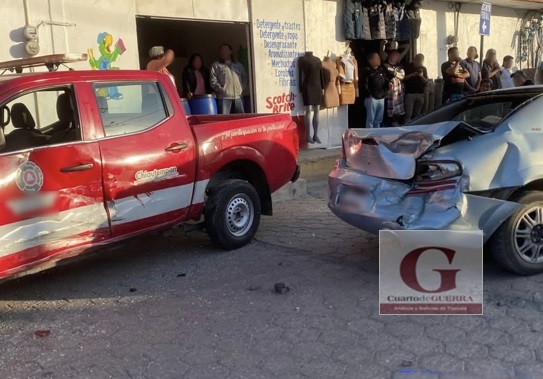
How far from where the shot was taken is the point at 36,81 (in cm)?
450

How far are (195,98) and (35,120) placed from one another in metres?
4.51

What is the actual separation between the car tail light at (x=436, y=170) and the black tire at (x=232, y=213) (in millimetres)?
1973

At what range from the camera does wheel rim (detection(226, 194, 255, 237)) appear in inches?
229

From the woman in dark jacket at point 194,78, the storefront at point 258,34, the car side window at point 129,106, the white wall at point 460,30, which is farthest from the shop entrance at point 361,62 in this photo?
the car side window at point 129,106

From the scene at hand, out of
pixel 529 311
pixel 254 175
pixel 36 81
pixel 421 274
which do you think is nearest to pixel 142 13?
pixel 254 175

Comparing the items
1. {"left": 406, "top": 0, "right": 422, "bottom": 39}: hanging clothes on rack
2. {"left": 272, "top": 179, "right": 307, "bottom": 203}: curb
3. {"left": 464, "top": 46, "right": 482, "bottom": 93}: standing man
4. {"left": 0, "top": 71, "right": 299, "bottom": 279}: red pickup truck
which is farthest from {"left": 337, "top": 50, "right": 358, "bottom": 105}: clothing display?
{"left": 0, "top": 71, "right": 299, "bottom": 279}: red pickup truck

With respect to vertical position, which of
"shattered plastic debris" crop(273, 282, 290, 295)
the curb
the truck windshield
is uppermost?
the truck windshield

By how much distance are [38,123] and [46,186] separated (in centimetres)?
102

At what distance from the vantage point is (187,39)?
12.8 metres

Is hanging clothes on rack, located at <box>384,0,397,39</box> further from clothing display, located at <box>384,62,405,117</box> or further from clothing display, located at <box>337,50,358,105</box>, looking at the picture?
clothing display, located at <box>337,50,358,105</box>

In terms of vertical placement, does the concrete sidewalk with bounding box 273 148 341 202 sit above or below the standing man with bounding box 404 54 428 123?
below

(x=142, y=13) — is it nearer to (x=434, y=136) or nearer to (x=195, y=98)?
(x=195, y=98)

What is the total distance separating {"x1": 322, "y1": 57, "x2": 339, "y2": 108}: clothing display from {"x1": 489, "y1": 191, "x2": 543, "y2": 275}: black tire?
6.65m

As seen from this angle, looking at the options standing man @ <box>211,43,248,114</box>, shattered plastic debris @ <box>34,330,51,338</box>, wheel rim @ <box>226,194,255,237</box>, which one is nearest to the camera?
shattered plastic debris @ <box>34,330,51,338</box>
